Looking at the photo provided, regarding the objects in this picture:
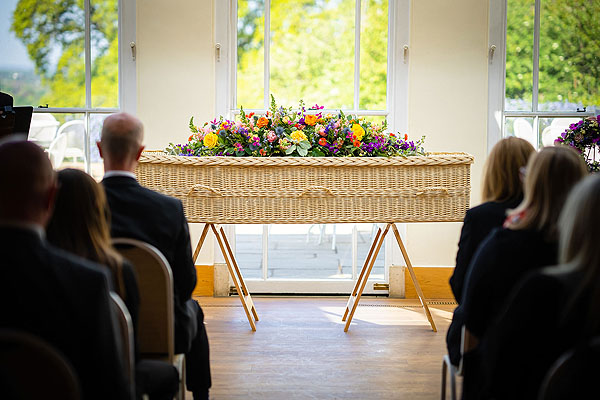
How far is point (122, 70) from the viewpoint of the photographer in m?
4.99

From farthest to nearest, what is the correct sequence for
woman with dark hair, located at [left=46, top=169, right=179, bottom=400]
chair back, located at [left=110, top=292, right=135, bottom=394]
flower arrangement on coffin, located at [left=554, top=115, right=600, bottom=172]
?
flower arrangement on coffin, located at [left=554, top=115, right=600, bottom=172] < woman with dark hair, located at [left=46, top=169, right=179, bottom=400] < chair back, located at [left=110, top=292, right=135, bottom=394]

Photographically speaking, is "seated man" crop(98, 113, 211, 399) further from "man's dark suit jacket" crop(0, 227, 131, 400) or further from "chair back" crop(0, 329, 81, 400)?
"chair back" crop(0, 329, 81, 400)

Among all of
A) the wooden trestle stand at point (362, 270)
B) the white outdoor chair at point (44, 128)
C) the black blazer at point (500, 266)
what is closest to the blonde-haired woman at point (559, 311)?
the black blazer at point (500, 266)

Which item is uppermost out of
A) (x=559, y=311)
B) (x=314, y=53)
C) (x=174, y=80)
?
(x=314, y=53)

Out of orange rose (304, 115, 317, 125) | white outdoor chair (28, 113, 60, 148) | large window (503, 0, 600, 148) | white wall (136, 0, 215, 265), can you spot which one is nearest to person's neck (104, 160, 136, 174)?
orange rose (304, 115, 317, 125)

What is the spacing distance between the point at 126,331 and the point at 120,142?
0.98 meters

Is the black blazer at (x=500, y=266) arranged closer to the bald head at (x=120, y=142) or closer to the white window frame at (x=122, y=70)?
the bald head at (x=120, y=142)

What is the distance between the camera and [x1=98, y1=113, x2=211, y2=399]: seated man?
2.33 metres

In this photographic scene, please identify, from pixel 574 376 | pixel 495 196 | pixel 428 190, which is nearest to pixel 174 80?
pixel 428 190

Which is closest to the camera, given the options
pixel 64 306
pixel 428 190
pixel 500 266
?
pixel 64 306

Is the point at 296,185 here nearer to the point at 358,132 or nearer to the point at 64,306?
the point at 358,132

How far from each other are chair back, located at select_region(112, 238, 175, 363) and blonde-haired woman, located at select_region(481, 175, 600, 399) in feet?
3.17

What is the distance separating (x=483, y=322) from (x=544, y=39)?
3552mm

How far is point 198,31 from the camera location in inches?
196
